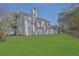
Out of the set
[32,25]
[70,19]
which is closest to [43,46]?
[32,25]

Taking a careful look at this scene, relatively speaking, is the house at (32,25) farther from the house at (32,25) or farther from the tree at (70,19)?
the tree at (70,19)

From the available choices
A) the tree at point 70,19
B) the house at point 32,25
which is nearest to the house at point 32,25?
the house at point 32,25

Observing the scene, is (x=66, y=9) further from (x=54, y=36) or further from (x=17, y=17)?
(x=17, y=17)

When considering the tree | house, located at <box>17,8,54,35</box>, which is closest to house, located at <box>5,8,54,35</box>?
house, located at <box>17,8,54,35</box>

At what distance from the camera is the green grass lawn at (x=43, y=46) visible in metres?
2.89

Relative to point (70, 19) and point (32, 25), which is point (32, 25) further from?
point (70, 19)

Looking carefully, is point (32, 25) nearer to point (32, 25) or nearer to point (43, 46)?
point (32, 25)

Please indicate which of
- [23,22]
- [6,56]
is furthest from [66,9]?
[6,56]

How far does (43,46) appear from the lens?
9.52ft

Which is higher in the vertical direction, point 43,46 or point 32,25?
point 32,25

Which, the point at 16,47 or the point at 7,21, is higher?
the point at 7,21

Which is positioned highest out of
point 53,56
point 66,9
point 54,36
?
point 66,9

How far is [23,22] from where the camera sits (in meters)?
2.93

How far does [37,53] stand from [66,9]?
18.9 inches
